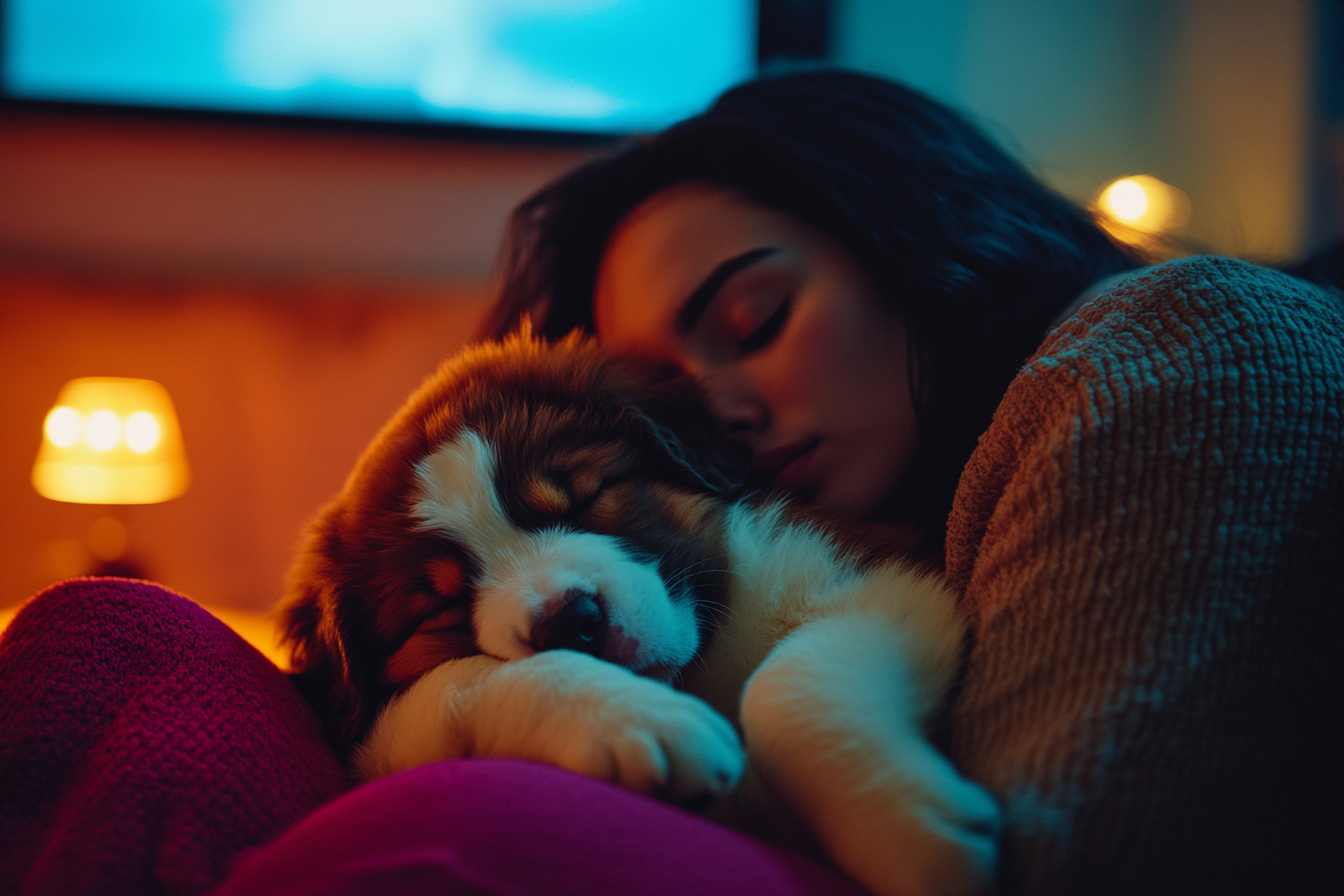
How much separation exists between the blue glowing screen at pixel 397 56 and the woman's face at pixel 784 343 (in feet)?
6.97

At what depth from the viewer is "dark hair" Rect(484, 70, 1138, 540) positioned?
153 centimetres

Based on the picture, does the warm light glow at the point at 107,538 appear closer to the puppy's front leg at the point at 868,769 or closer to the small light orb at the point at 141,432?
the small light orb at the point at 141,432

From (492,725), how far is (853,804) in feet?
1.38

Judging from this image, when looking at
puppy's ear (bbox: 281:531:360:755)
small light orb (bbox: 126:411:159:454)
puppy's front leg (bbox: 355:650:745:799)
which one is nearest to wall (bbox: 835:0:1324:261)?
small light orb (bbox: 126:411:159:454)

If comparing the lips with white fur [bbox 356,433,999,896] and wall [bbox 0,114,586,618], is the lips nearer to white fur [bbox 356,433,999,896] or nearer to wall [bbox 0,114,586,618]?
white fur [bbox 356,433,999,896]

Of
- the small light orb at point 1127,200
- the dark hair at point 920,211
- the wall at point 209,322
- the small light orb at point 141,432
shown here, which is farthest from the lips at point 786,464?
the small light orb at point 1127,200

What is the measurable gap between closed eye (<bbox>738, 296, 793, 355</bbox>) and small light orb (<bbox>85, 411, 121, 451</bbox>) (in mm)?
2676

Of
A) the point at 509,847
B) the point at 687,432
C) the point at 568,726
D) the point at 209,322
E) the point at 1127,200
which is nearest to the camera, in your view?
the point at 509,847

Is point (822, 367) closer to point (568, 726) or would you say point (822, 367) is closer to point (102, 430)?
point (568, 726)

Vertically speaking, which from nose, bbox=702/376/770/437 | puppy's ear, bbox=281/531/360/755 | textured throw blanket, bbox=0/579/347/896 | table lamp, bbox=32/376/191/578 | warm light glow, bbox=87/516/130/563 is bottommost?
warm light glow, bbox=87/516/130/563

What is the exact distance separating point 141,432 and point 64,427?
0.84ft

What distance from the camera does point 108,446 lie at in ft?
10.2

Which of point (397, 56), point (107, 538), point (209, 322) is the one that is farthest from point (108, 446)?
point (397, 56)

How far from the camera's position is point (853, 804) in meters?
0.79
